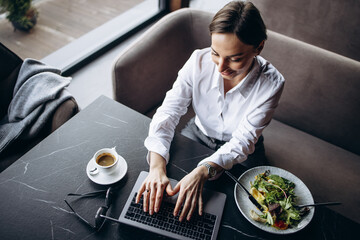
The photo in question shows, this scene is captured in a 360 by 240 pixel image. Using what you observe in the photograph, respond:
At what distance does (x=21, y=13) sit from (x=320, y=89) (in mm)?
2247

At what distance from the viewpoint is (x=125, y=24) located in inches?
116

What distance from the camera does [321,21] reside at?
193cm

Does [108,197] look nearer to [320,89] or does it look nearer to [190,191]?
[190,191]

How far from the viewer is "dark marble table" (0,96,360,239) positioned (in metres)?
0.98

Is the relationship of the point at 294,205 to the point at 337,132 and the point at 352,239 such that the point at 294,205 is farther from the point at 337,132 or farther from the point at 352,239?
the point at 337,132

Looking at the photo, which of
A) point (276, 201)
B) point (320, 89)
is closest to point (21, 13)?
point (320, 89)

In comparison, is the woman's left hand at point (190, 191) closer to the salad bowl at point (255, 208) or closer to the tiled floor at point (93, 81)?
the salad bowl at point (255, 208)

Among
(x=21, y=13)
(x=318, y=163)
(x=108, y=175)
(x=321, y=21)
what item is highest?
(x=321, y=21)

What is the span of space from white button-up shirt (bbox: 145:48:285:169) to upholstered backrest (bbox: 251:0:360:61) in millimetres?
886

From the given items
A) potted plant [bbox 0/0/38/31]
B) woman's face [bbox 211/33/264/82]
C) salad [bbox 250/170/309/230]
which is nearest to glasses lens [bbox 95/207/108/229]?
salad [bbox 250/170/309/230]

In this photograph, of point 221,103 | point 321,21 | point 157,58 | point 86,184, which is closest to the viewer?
point 86,184

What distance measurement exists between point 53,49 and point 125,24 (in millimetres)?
747

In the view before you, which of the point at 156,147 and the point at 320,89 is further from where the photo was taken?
the point at 320,89

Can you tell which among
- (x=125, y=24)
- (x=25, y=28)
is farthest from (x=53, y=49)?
(x=125, y=24)
